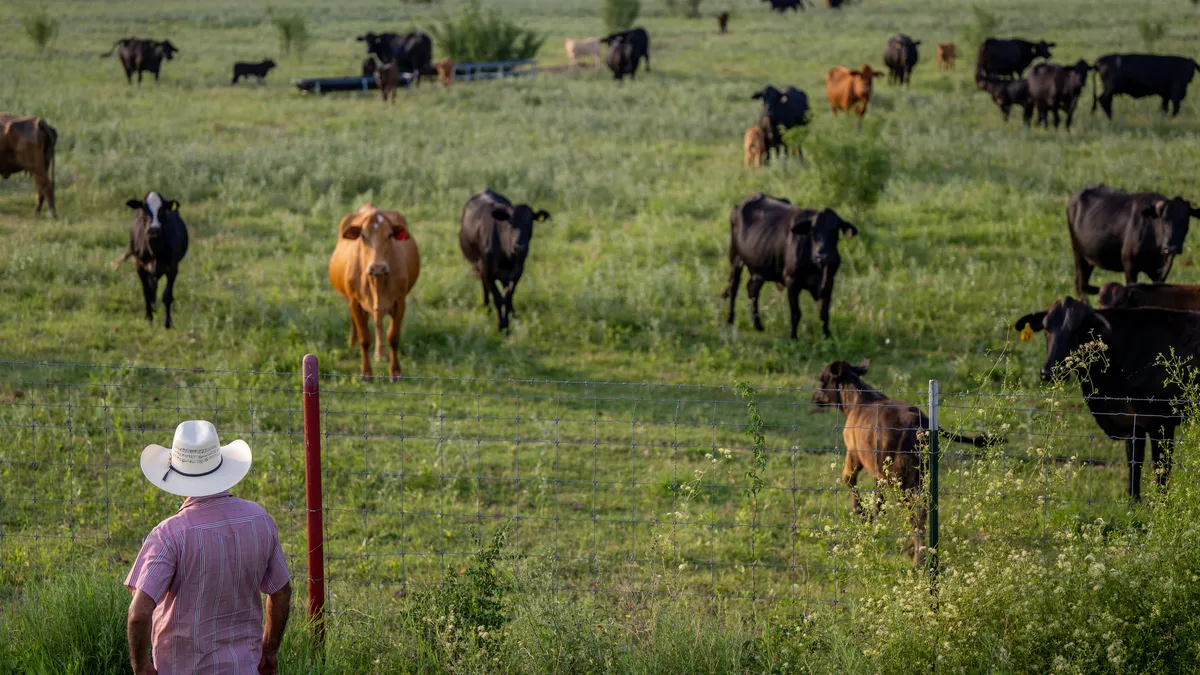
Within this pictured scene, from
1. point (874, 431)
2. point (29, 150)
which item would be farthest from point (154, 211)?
point (874, 431)

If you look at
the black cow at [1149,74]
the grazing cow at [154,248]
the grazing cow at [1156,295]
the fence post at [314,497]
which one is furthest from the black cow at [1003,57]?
the fence post at [314,497]

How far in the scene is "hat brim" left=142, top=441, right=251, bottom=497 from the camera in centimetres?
435

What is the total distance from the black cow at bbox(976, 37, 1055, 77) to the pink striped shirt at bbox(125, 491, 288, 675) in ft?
108

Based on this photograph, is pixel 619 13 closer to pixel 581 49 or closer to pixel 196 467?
pixel 581 49

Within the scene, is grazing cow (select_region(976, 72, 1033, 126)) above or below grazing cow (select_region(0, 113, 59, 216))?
above

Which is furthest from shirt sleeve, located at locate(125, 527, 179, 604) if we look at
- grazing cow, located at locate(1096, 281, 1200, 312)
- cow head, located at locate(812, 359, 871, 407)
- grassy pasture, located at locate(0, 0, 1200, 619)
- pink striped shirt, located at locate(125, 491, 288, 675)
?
grazing cow, located at locate(1096, 281, 1200, 312)

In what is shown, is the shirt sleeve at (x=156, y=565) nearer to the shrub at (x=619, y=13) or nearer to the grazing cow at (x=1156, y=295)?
the grazing cow at (x=1156, y=295)

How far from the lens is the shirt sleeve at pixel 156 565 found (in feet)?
14.0

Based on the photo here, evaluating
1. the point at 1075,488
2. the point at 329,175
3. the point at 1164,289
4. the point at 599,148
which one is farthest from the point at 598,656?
the point at 599,148

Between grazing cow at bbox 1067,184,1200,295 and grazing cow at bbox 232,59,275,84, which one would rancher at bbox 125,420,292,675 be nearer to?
grazing cow at bbox 1067,184,1200,295

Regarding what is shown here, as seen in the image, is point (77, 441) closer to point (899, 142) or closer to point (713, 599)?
point (713, 599)

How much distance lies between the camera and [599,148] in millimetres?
24172

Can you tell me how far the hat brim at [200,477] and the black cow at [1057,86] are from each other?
968 inches

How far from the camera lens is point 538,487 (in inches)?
369
